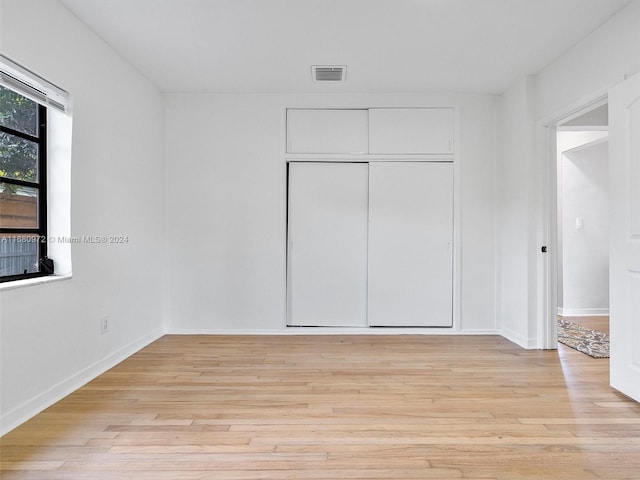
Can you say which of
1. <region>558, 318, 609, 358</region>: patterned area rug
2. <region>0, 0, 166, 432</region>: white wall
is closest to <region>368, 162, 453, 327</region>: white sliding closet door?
<region>558, 318, 609, 358</region>: patterned area rug

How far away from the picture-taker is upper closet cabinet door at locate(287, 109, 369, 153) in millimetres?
4156

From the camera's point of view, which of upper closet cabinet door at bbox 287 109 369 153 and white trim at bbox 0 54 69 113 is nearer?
white trim at bbox 0 54 69 113

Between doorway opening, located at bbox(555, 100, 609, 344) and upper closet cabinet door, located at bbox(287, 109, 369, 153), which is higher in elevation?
upper closet cabinet door, located at bbox(287, 109, 369, 153)

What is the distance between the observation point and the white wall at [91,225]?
7.13 ft

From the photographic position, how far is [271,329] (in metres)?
4.16

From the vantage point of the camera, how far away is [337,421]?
87.1 inches

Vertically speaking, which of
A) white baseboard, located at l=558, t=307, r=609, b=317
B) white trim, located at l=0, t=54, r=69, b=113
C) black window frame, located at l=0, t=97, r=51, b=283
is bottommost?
white baseboard, located at l=558, t=307, r=609, b=317

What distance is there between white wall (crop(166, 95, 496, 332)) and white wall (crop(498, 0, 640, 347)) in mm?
292

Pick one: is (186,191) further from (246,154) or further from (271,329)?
(271,329)

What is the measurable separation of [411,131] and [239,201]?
1.95 metres

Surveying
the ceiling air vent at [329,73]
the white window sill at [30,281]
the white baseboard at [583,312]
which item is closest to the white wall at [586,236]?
the white baseboard at [583,312]

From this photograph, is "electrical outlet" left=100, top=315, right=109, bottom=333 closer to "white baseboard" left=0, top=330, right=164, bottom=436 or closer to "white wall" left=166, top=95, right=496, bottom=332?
"white baseboard" left=0, top=330, right=164, bottom=436

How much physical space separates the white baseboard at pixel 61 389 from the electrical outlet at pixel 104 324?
0.22 m

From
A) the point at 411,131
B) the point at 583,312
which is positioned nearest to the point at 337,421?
the point at 411,131
